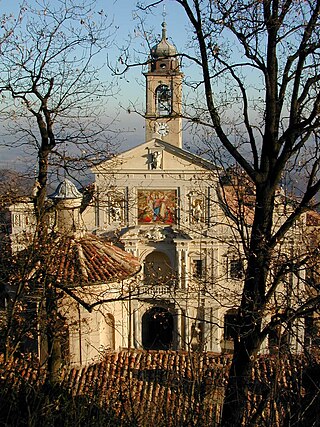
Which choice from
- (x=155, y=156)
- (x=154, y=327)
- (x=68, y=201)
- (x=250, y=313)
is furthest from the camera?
(x=154, y=327)

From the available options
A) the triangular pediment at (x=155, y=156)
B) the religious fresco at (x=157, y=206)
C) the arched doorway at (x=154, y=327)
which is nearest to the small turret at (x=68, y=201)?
the triangular pediment at (x=155, y=156)

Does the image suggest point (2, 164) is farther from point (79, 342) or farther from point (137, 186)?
point (137, 186)

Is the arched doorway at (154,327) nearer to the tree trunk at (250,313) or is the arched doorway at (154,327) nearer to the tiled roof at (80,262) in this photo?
the tiled roof at (80,262)

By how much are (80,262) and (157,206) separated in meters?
14.8

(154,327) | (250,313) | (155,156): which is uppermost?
(155,156)

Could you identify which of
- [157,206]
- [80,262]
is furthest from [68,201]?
[157,206]

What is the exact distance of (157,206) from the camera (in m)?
25.8

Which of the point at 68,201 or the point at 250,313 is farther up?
the point at 68,201

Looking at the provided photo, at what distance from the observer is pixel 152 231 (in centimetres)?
2581

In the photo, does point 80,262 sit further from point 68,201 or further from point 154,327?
point 154,327

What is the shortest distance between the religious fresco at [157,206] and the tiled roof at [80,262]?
12594 mm

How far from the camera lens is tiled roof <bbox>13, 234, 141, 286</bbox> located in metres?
8.69

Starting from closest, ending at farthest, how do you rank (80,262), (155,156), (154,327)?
(80,262), (155,156), (154,327)

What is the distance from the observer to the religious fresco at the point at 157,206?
25641mm
